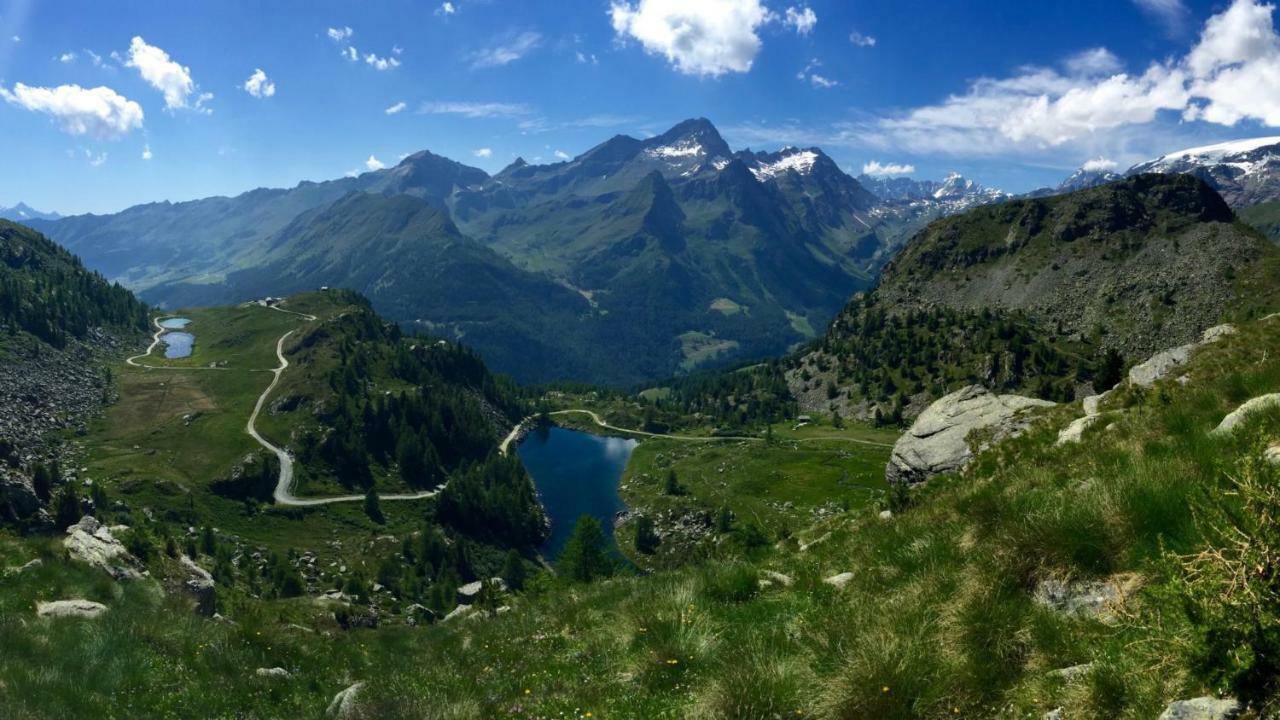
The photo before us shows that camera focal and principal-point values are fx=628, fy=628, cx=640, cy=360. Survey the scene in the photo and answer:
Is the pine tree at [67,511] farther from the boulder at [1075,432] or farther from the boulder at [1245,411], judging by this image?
the boulder at [1245,411]

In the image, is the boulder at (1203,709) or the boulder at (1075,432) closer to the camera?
the boulder at (1203,709)

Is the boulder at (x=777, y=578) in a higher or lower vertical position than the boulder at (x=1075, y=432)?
lower

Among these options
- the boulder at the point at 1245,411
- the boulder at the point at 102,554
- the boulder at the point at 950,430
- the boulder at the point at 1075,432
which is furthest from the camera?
the boulder at the point at 950,430

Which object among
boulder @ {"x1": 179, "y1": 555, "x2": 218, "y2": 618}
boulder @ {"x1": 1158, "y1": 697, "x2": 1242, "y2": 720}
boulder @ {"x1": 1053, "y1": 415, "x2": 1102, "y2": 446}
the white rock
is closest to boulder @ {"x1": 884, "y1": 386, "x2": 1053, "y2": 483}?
boulder @ {"x1": 1053, "y1": 415, "x2": 1102, "y2": 446}

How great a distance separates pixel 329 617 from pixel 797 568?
50782mm

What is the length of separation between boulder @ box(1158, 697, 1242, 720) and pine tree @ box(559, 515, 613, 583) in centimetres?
7706

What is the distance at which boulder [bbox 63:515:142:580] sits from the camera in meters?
31.8

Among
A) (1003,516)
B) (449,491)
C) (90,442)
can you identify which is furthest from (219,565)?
(1003,516)

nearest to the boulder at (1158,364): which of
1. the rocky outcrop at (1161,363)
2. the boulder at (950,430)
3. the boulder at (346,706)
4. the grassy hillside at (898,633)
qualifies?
the rocky outcrop at (1161,363)

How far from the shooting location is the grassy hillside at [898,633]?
6.08 meters

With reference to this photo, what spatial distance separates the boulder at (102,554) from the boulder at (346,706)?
2573cm

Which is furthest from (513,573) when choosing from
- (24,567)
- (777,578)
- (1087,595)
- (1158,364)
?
(1087,595)

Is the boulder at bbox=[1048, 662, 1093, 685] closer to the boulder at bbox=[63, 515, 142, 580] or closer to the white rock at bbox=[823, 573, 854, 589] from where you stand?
the white rock at bbox=[823, 573, 854, 589]

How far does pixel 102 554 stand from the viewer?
37156 mm
